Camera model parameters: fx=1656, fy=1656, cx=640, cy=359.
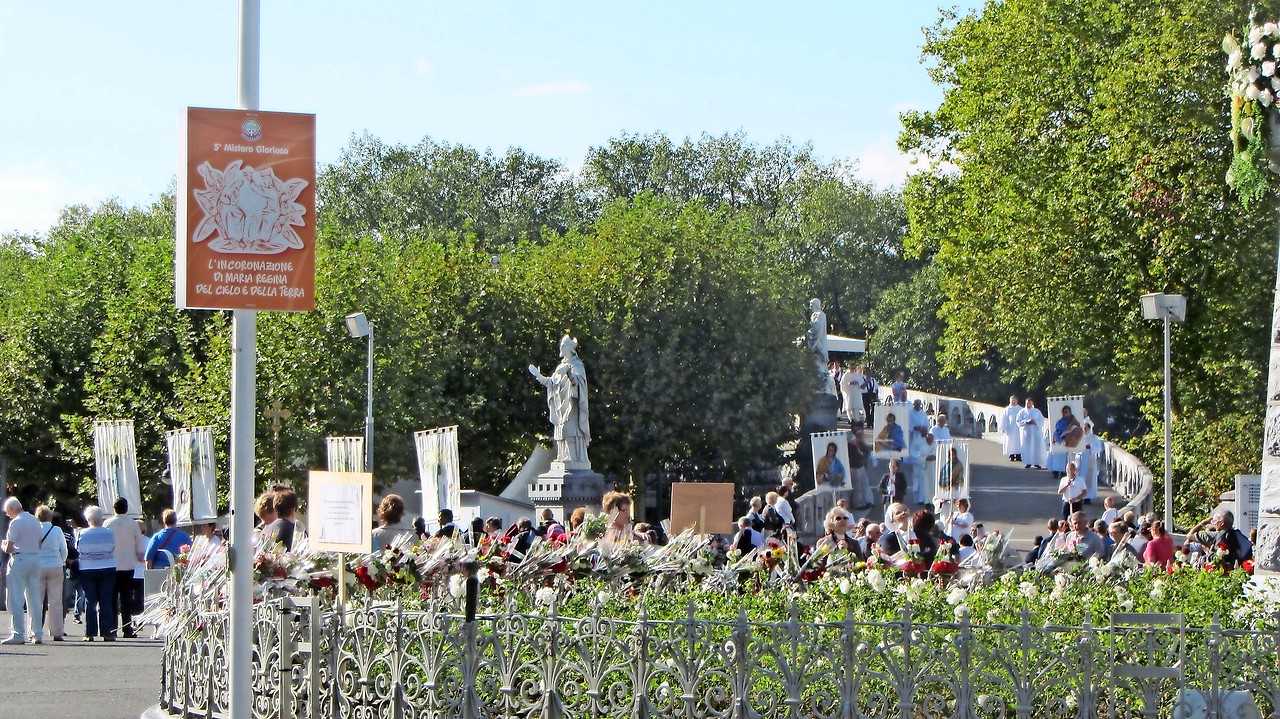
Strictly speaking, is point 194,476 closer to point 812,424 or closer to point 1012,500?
point 1012,500

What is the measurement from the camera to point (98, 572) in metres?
16.9

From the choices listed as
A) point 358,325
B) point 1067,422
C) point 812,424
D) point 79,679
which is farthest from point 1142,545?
point 812,424

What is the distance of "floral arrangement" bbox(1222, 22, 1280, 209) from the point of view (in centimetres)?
878

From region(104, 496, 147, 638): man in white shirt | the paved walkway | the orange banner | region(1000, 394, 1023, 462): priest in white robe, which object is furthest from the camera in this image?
region(1000, 394, 1023, 462): priest in white robe

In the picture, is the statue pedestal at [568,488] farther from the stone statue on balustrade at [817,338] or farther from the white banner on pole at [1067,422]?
the stone statue on balustrade at [817,338]

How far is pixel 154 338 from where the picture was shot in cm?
3800

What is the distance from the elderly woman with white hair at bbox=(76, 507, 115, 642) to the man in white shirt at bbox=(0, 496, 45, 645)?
1.51 feet

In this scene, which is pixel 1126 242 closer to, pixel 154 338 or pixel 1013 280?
pixel 1013 280

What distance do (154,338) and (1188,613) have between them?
32.0 metres

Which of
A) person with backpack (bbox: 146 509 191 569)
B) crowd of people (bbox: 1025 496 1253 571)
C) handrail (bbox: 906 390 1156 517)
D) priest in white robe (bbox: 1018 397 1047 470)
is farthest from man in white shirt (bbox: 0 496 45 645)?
priest in white robe (bbox: 1018 397 1047 470)

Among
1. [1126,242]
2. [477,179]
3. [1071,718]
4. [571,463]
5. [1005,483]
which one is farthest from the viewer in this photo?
[477,179]

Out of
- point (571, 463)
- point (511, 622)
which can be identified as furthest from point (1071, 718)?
point (571, 463)

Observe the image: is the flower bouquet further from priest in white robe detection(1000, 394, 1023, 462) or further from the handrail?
A: priest in white robe detection(1000, 394, 1023, 462)

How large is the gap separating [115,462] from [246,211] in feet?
74.6
